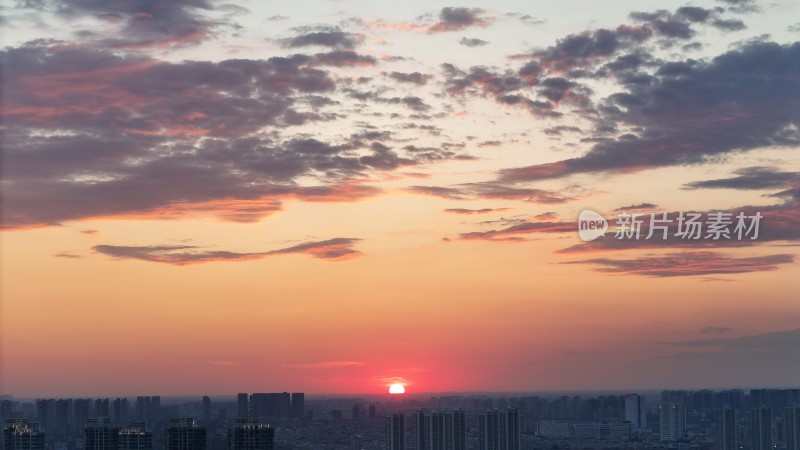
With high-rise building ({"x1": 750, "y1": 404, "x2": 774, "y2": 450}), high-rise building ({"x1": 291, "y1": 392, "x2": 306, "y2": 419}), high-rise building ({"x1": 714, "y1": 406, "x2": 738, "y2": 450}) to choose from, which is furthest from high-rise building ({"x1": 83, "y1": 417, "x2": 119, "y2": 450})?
high-rise building ({"x1": 714, "y1": 406, "x2": 738, "y2": 450})

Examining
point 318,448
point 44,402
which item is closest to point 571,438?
point 318,448

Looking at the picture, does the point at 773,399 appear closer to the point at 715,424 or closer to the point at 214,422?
the point at 715,424

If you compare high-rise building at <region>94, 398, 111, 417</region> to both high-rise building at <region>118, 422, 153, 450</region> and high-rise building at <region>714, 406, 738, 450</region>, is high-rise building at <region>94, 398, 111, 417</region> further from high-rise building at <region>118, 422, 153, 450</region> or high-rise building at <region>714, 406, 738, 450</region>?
high-rise building at <region>714, 406, 738, 450</region>

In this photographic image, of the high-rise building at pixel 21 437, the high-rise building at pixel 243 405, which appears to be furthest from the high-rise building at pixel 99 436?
the high-rise building at pixel 243 405

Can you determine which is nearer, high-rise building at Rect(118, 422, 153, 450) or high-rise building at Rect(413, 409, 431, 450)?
high-rise building at Rect(118, 422, 153, 450)

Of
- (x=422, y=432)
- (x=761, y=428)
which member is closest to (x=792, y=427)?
(x=761, y=428)

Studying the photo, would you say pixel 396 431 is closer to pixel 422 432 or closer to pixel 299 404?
pixel 422 432
